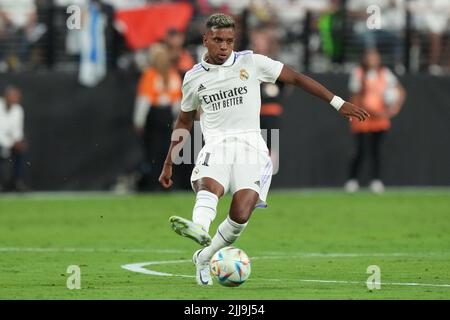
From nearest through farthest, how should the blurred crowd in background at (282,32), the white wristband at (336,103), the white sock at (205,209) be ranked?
the white sock at (205,209), the white wristband at (336,103), the blurred crowd in background at (282,32)

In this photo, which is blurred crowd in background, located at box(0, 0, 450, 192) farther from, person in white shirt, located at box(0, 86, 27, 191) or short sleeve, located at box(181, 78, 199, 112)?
short sleeve, located at box(181, 78, 199, 112)

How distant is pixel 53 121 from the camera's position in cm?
2581

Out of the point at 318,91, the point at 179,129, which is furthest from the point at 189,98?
the point at 318,91

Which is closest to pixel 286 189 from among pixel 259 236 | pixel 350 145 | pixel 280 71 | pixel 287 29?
→ pixel 350 145

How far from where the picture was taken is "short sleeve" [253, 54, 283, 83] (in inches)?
475

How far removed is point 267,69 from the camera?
12070 millimetres

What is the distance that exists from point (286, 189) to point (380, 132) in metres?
2.28

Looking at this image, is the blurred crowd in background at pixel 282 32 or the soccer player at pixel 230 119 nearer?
the soccer player at pixel 230 119

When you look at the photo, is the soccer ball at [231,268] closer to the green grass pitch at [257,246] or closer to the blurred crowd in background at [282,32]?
the green grass pitch at [257,246]

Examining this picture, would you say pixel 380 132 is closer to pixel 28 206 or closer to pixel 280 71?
pixel 28 206

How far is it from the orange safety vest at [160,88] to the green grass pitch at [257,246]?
1846mm

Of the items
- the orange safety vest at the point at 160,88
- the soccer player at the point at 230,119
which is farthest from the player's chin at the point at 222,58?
the orange safety vest at the point at 160,88

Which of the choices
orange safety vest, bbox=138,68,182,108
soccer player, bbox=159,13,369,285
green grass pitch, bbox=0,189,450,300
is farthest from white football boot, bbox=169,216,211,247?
orange safety vest, bbox=138,68,182,108

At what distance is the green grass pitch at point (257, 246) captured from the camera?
37.9ft
